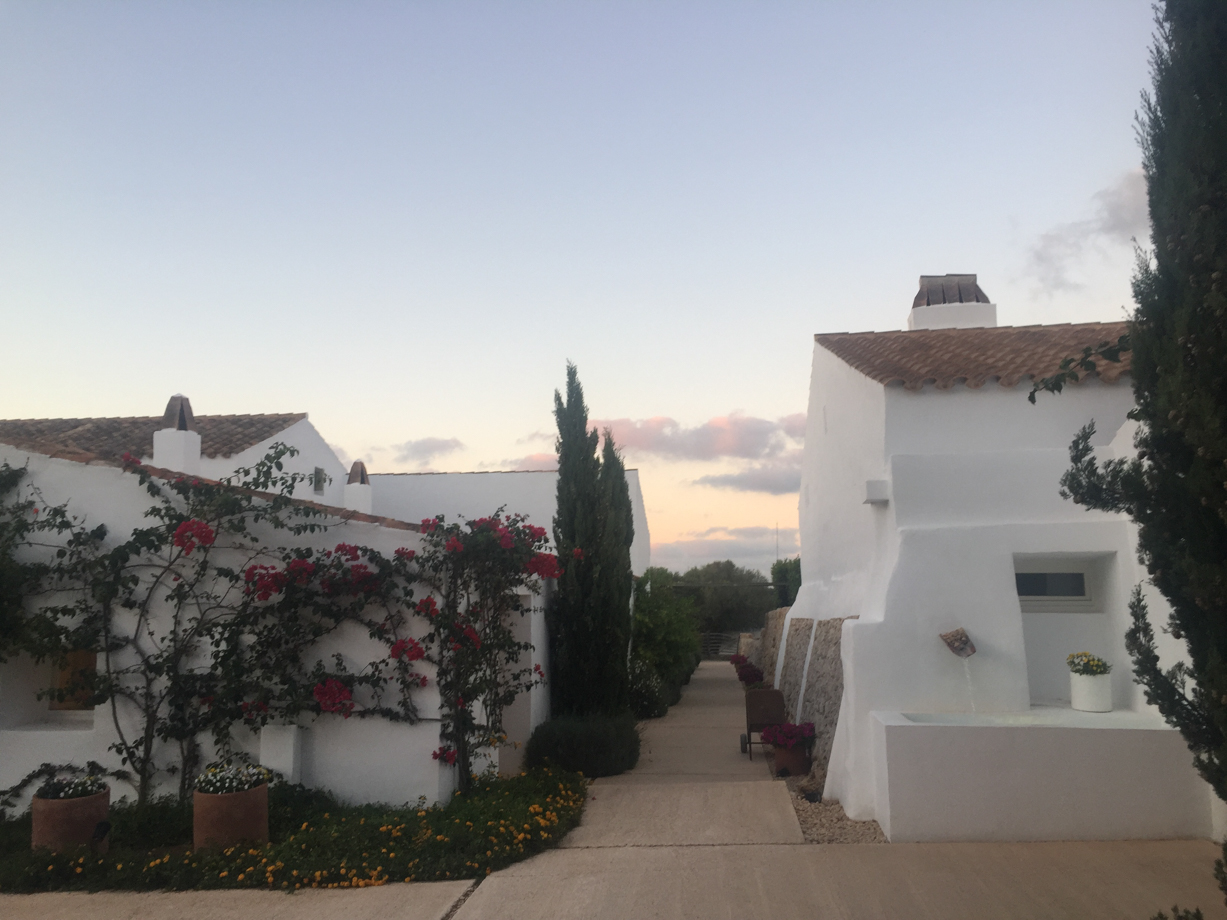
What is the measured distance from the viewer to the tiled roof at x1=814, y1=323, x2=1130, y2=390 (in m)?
9.62

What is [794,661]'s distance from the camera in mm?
15141

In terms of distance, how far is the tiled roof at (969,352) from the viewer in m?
9.62

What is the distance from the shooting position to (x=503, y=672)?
8781 millimetres

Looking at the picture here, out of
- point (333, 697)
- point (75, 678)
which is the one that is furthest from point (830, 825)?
point (75, 678)

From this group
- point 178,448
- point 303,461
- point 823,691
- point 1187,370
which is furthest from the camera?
point 303,461

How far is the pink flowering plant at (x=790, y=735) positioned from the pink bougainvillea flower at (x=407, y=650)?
474 cm

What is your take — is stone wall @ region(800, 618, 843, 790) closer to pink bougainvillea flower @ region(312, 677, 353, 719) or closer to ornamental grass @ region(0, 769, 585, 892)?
ornamental grass @ region(0, 769, 585, 892)

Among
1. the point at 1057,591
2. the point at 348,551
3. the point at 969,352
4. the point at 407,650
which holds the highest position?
the point at 969,352

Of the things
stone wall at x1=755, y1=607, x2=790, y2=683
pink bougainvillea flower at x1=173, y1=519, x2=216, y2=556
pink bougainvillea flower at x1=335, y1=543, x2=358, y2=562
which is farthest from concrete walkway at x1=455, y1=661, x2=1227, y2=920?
stone wall at x1=755, y1=607, x2=790, y2=683

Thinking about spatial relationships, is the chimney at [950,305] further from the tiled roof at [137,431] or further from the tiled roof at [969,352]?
the tiled roof at [137,431]

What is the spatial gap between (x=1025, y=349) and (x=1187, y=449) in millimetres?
7441

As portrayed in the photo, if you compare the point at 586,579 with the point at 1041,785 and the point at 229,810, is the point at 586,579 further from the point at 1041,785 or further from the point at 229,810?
the point at 1041,785

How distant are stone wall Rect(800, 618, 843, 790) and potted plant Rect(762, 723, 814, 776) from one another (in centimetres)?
18

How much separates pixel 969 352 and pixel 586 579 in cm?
587
